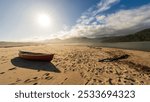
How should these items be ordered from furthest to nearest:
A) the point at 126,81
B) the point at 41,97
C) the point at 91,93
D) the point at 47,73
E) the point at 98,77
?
the point at 47,73 < the point at 98,77 < the point at 126,81 < the point at 91,93 < the point at 41,97

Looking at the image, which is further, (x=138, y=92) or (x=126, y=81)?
(x=126, y=81)

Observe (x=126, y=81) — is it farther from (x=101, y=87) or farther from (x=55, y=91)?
(x=55, y=91)

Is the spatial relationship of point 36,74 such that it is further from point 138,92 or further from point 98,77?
point 138,92

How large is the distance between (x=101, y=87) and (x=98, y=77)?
1888 mm

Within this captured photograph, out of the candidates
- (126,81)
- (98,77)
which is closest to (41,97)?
(98,77)

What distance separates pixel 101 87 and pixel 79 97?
65.2 inches

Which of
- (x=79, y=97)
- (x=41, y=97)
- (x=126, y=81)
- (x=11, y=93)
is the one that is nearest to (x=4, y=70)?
(x=11, y=93)

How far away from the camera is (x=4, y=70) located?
11188 millimetres

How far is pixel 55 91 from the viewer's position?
24.3ft

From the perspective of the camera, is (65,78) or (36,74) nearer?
(65,78)

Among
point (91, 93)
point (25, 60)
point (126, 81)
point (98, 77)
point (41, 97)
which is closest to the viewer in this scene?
point (41, 97)

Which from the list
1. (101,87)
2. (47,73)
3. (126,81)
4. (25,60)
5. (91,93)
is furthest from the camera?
(25,60)

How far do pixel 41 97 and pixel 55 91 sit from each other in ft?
2.70

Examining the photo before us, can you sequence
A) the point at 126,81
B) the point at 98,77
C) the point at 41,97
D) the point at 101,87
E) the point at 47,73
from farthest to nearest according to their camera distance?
the point at 47,73, the point at 98,77, the point at 126,81, the point at 101,87, the point at 41,97
